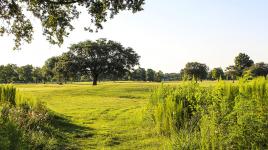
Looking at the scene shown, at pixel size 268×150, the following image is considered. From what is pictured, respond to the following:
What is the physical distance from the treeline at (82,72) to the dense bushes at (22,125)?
33.9 meters

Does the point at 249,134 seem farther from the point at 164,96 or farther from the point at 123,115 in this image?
the point at 123,115

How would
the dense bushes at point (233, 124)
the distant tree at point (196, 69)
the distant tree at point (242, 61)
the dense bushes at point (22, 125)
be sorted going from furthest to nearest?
the distant tree at point (196, 69), the distant tree at point (242, 61), the dense bushes at point (233, 124), the dense bushes at point (22, 125)

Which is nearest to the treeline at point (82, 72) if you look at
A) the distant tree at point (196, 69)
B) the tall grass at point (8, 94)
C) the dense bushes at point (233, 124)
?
the distant tree at point (196, 69)

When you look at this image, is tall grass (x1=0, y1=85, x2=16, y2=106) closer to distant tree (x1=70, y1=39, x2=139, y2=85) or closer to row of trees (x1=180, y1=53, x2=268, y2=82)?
distant tree (x1=70, y1=39, x2=139, y2=85)

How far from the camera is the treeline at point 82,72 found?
73750mm

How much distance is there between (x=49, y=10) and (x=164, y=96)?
6.49 meters

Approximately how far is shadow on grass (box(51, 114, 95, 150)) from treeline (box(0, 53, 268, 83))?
33.6 m

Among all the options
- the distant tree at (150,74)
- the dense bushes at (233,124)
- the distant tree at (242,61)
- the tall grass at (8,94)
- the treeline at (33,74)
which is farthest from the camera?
the distant tree at (150,74)

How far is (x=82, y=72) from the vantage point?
75.5 m

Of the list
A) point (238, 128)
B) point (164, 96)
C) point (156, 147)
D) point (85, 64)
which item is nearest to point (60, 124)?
point (164, 96)

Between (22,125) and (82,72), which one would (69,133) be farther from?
(82,72)

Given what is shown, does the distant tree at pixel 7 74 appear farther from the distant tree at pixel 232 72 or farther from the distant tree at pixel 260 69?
the distant tree at pixel 260 69

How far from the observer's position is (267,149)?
983cm

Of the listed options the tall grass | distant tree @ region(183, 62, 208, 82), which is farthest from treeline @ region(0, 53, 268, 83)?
the tall grass
